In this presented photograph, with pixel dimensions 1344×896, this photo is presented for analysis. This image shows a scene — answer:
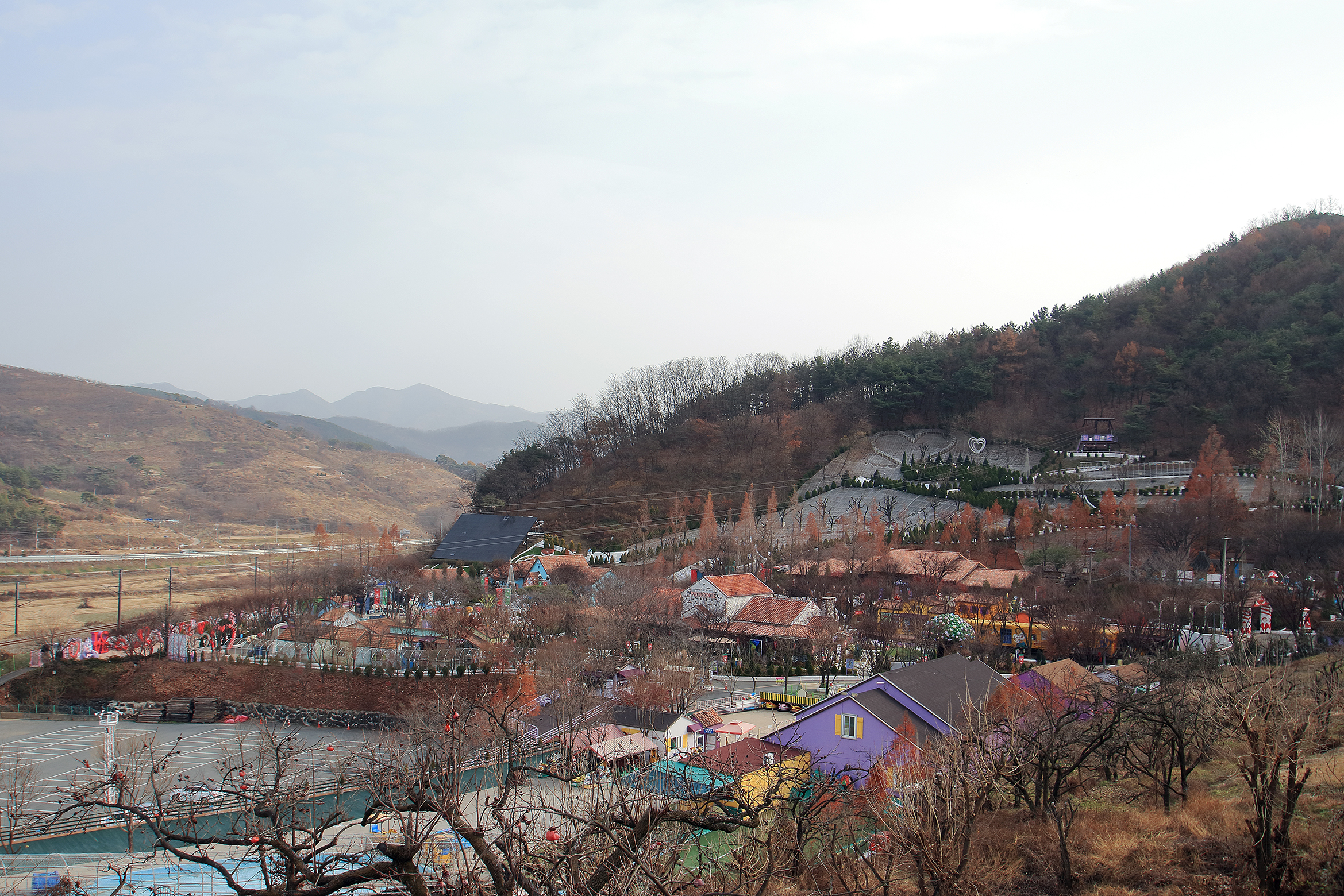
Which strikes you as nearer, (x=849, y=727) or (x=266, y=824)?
(x=266, y=824)

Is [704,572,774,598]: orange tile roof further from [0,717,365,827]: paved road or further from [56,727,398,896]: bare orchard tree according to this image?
[56,727,398,896]: bare orchard tree

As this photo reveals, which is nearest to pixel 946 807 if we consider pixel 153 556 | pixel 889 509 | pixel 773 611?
pixel 773 611

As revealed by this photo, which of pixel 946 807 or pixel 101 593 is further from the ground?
pixel 946 807

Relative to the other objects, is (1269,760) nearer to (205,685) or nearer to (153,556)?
(205,685)

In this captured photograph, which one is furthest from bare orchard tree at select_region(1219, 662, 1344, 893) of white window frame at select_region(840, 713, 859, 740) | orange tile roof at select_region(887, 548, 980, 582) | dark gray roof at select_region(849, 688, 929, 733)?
orange tile roof at select_region(887, 548, 980, 582)

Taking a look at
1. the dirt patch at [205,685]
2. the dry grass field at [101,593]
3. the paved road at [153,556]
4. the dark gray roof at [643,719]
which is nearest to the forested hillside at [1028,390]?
the paved road at [153,556]

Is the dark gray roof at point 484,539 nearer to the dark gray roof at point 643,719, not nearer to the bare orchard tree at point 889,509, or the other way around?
the bare orchard tree at point 889,509

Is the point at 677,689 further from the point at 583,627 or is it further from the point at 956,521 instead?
the point at 956,521
